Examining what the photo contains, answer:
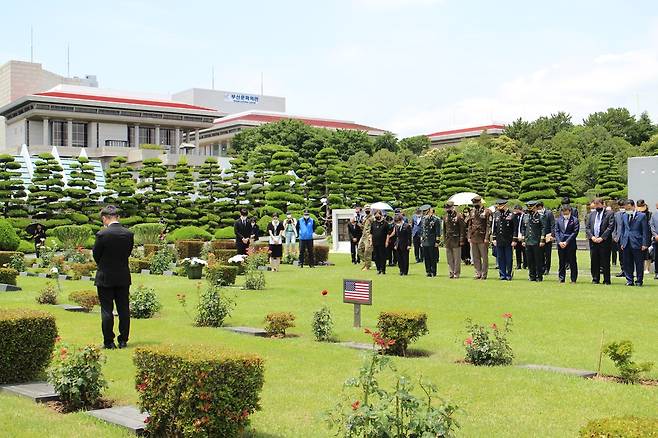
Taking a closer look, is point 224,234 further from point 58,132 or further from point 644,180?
point 58,132

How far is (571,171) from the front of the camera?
169ft

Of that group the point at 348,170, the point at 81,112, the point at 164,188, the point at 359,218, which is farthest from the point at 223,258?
the point at 81,112

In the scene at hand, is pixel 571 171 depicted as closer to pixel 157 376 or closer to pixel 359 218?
pixel 359 218

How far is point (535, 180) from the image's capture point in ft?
155

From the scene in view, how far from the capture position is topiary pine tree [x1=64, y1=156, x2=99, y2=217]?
1511 inches

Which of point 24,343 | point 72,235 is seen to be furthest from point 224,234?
point 24,343

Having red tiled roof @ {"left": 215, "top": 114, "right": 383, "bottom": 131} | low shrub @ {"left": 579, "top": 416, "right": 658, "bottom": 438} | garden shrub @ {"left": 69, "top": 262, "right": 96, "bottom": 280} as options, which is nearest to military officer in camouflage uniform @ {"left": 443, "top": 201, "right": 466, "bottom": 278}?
garden shrub @ {"left": 69, "top": 262, "right": 96, "bottom": 280}

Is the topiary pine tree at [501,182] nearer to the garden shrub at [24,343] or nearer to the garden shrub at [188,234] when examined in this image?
the garden shrub at [188,234]

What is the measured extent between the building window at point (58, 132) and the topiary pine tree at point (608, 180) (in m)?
46.0

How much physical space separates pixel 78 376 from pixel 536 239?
39.0 feet

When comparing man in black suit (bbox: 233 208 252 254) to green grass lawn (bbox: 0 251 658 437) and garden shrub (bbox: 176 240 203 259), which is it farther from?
green grass lawn (bbox: 0 251 658 437)

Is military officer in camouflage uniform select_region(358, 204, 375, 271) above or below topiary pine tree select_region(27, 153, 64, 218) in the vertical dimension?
below

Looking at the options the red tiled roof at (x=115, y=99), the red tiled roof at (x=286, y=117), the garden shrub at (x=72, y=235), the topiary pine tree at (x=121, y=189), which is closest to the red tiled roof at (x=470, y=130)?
the red tiled roof at (x=286, y=117)

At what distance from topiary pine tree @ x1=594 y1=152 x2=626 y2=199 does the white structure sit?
28688mm
